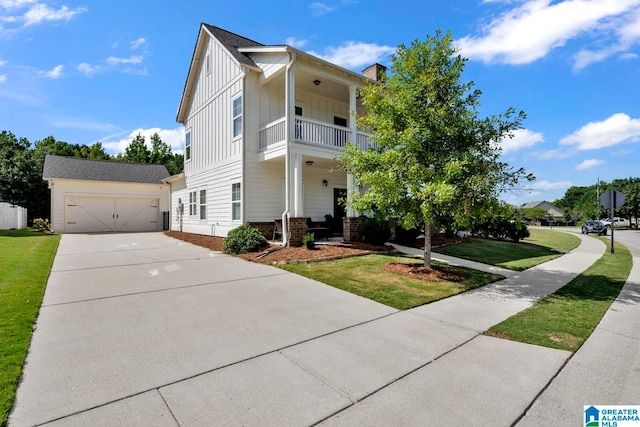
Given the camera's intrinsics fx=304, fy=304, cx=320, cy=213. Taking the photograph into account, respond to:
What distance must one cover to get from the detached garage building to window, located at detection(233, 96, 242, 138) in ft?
43.4

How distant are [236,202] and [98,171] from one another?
53.1 feet

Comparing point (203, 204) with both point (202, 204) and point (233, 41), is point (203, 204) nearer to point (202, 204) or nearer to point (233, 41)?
point (202, 204)

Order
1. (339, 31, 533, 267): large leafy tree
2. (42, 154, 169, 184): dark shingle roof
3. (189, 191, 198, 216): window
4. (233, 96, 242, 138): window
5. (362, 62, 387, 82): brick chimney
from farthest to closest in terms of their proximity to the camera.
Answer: (42, 154, 169, 184): dark shingle roof < (189, 191, 198, 216): window < (362, 62, 387, 82): brick chimney < (233, 96, 242, 138): window < (339, 31, 533, 267): large leafy tree

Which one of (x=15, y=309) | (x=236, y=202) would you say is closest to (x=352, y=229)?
(x=236, y=202)

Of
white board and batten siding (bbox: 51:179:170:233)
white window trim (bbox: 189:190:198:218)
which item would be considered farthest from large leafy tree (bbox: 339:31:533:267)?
white board and batten siding (bbox: 51:179:170:233)

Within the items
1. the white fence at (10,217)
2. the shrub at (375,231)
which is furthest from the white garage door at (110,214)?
the shrub at (375,231)

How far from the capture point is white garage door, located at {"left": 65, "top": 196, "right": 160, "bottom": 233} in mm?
20516

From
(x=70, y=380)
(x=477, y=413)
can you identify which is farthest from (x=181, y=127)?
(x=477, y=413)

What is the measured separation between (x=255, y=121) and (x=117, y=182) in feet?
49.2

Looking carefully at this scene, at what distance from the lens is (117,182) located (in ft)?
71.5

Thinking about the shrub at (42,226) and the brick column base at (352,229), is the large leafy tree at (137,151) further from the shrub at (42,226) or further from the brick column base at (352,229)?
the brick column base at (352,229)

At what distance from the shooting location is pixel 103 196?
21.5 m

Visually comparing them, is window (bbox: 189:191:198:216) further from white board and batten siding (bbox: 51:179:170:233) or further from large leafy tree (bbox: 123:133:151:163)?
large leafy tree (bbox: 123:133:151:163)

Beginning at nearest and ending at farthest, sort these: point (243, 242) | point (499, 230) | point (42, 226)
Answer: point (243, 242) → point (499, 230) → point (42, 226)
